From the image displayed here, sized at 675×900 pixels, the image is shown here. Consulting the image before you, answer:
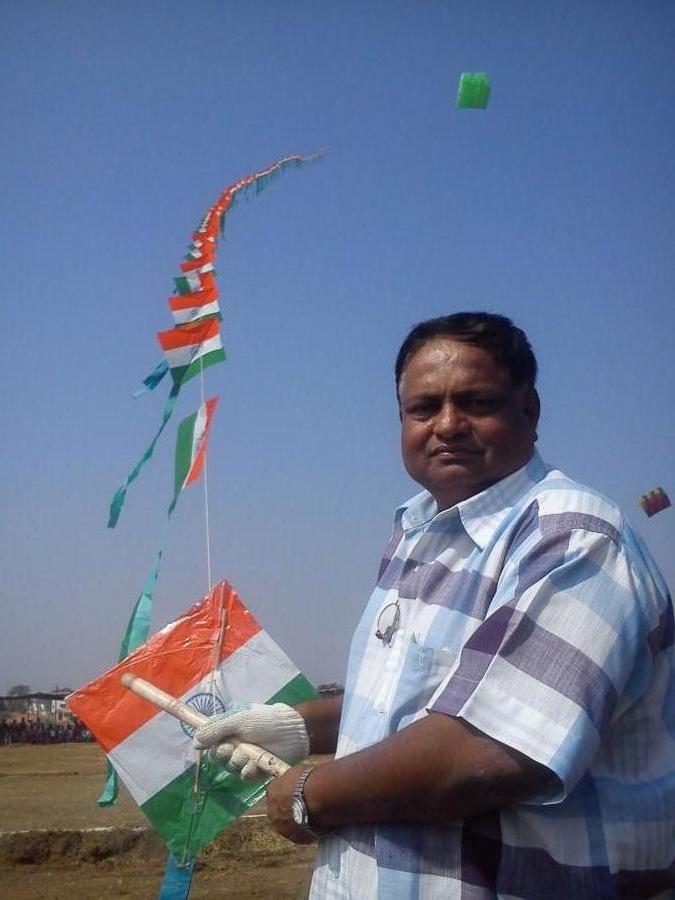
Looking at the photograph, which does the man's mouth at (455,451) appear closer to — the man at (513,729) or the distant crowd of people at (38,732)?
the man at (513,729)

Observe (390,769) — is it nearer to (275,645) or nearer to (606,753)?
(606,753)

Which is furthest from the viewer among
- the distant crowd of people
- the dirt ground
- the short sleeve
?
the distant crowd of people

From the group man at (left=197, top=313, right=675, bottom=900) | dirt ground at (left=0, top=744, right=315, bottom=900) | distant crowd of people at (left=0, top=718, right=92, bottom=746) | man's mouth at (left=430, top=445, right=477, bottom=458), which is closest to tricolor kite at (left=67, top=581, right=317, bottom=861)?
man at (left=197, top=313, right=675, bottom=900)

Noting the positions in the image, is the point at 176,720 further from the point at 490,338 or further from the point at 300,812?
the point at 490,338

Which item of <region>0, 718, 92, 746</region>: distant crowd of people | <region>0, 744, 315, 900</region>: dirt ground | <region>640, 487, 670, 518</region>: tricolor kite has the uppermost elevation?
<region>640, 487, 670, 518</region>: tricolor kite

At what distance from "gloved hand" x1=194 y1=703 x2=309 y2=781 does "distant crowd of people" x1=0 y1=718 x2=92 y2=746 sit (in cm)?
2090

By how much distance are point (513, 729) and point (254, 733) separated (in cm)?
87

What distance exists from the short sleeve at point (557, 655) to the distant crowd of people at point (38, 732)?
21.7 metres

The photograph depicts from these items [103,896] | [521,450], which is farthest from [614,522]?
[103,896]

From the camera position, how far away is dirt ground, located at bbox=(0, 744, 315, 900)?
6414 millimetres

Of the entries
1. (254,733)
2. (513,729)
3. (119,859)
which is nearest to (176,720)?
(254,733)

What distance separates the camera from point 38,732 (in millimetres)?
22750

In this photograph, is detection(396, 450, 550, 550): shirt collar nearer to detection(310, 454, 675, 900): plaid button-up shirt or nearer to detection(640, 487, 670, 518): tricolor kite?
detection(310, 454, 675, 900): plaid button-up shirt

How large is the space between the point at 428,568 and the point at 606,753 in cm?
50
